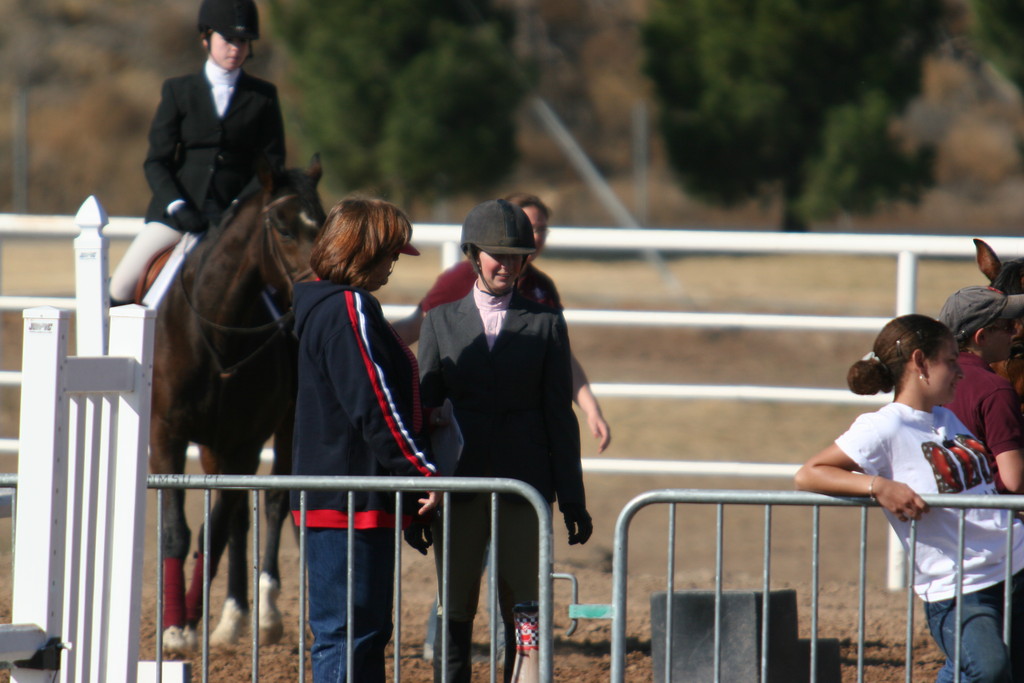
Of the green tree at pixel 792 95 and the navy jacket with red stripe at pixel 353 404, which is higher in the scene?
the green tree at pixel 792 95

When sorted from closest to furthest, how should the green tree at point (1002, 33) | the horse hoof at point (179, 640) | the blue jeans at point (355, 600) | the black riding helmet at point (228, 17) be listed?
1. the blue jeans at point (355, 600)
2. the horse hoof at point (179, 640)
3. the black riding helmet at point (228, 17)
4. the green tree at point (1002, 33)

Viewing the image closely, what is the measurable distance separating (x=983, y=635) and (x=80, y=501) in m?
2.29

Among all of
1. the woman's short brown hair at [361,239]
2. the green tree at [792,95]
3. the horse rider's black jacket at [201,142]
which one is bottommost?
the woman's short brown hair at [361,239]

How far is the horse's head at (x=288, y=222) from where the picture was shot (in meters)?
5.01

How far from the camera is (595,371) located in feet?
47.6

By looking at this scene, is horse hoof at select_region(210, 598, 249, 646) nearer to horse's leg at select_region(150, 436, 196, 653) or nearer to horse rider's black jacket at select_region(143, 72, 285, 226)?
horse's leg at select_region(150, 436, 196, 653)

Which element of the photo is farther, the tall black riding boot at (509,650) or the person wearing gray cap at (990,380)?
the tall black riding boot at (509,650)

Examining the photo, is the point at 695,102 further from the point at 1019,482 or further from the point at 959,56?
the point at 1019,482

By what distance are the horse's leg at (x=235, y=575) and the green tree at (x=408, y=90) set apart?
19188 mm

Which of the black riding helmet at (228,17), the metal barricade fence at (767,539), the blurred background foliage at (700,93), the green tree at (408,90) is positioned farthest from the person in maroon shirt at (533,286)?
the green tree at (408,90)

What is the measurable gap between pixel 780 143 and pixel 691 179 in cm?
176

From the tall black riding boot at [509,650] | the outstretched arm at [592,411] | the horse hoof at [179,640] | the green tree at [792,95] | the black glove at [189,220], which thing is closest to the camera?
the tall black riding boot at [509,650]

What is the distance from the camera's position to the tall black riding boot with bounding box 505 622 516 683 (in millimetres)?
3902

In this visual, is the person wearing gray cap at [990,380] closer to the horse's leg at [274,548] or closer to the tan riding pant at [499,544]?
the tan riding pant at [499,544]
